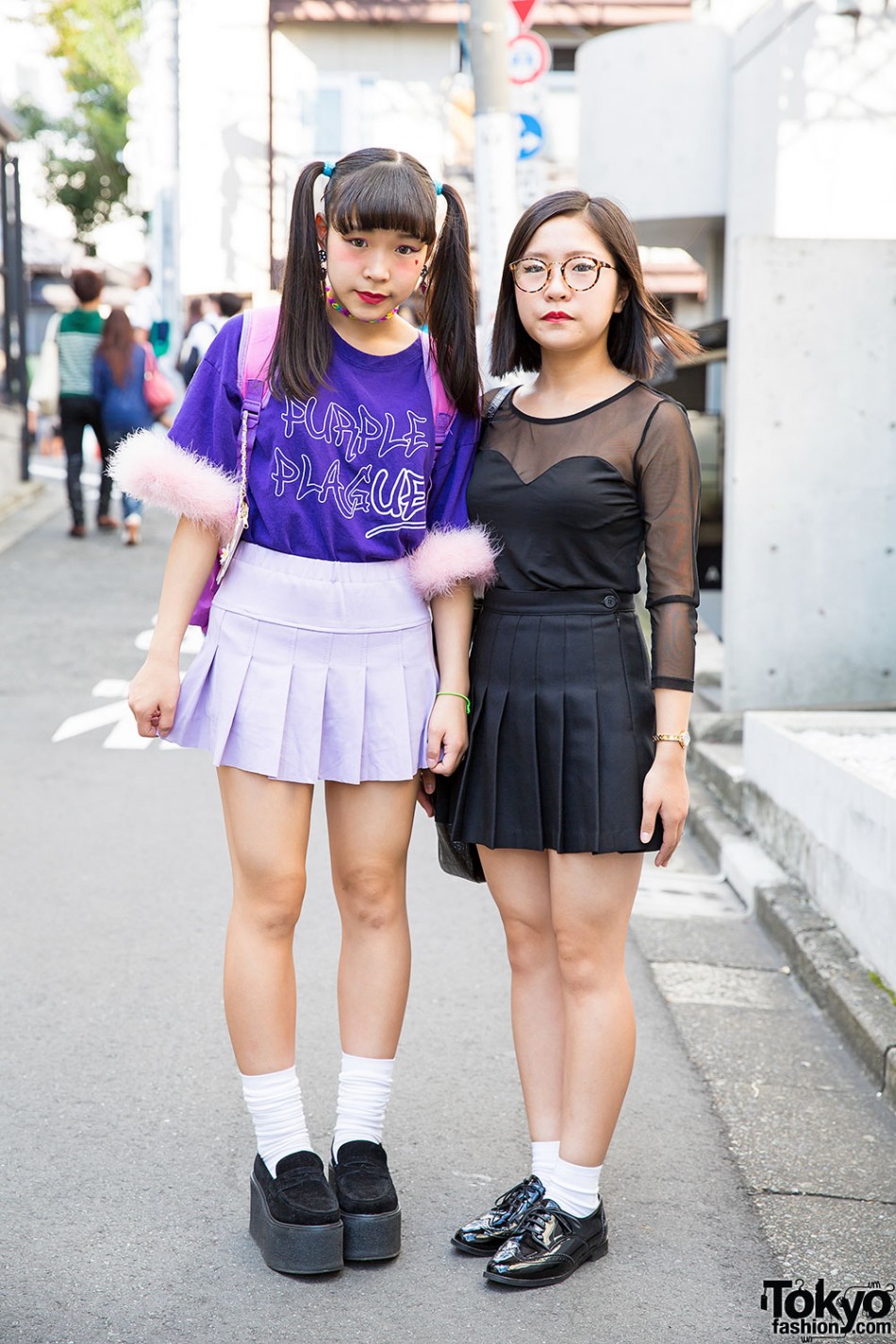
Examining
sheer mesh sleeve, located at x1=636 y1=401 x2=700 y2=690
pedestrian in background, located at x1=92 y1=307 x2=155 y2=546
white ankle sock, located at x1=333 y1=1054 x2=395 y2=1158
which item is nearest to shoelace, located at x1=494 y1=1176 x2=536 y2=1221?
white ankle sock, located at x1=333 y1=1054 x2=395 y2=1158

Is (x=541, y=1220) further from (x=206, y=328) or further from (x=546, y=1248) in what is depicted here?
(x=206, y=328)

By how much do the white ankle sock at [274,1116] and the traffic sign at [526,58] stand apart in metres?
9.51

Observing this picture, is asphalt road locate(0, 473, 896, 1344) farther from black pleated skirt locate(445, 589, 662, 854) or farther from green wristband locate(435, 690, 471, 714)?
green wristband locate(435, 690, 471, 714)

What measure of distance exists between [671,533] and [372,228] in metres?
0.75

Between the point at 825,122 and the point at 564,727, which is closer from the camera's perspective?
the point at 564,727

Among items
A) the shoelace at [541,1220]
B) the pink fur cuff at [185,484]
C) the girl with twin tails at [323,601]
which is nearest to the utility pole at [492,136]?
the girl with twin tails at [323,601]

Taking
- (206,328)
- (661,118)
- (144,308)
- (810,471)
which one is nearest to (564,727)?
(810,471)

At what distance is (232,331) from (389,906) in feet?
3.70

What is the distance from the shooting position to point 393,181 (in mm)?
2602

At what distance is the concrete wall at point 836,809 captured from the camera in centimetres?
396

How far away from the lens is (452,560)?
2713 millimetres

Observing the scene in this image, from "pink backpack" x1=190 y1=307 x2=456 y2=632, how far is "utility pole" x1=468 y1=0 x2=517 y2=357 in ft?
16.3

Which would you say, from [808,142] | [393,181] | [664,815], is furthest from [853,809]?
[808,142]

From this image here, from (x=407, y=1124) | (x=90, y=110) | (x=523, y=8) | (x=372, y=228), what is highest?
(x=90, y=110)
